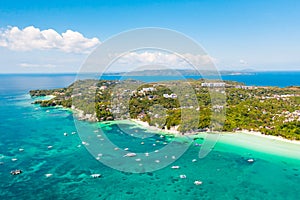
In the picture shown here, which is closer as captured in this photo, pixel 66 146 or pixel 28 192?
pixel 28 192

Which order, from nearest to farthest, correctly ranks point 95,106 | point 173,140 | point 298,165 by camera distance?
point 298,165
point 173,140
point 95,106

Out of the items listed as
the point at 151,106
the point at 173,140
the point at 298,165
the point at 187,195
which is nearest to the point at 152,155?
the point at 173,140

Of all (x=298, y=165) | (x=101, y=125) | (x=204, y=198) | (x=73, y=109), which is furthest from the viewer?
(x=73, y=109)

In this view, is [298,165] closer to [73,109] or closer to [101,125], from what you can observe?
[101,125]

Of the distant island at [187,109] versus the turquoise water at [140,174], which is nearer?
the turquoise water at [140,174]

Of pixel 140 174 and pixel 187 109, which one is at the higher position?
pixel 187 109
